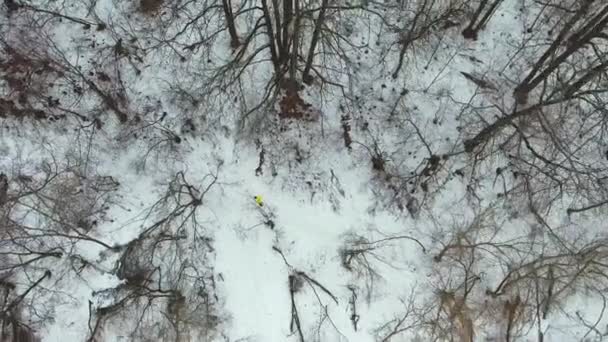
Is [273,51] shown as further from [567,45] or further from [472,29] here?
[567,45]

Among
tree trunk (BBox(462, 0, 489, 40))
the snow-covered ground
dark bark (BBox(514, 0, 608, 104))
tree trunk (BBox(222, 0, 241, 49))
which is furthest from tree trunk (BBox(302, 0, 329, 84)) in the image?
dark bark (BBox(514, 0, 608, 104))

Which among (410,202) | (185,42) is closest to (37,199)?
(185,42)

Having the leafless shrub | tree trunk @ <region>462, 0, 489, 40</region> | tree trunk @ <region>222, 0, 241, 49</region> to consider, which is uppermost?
tree trunk @ <region>462, 0, 489, 40</region>

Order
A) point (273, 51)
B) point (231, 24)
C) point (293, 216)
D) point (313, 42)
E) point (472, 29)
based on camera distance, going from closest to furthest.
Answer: point (313, 42) < point (273, 51) < point (231, 24) < point (293, 216) < point (472, 29)

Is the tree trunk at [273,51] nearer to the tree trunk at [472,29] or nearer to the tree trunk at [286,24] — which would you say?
the tree trunk at [286,24]

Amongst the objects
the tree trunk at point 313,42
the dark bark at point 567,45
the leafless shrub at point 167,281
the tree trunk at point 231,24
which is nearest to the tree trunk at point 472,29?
the dark bark at point 567,45

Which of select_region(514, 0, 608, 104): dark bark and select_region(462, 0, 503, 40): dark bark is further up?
select_region(462, 0, 503, 40): dark bark

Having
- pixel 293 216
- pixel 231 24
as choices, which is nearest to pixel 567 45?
pixel 293 216

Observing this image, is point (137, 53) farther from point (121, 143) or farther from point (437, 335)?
point (437, 335)

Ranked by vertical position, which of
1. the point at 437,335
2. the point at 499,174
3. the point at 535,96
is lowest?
the point at 437,335

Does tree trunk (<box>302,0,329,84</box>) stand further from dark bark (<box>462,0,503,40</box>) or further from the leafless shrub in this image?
dark bark (<box>462,0,503,40</box>)

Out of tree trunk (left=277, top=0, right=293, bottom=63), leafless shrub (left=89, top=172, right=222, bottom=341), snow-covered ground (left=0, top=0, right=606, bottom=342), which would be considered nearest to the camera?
tree trunk (left=277, top=0, right=293, bottom=63)
